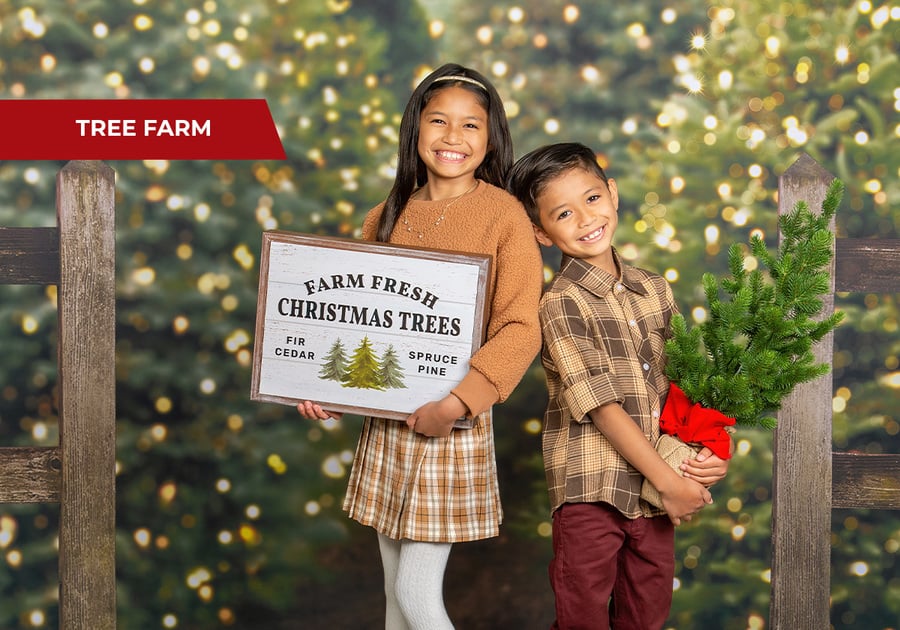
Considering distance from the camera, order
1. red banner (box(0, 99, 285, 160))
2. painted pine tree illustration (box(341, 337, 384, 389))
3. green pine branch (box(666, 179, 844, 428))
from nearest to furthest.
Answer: green pine branch (box(666, 179, 844, 428)) → painted pine tree illustration (box(341, 337, 384, 389)) → red banner (box(0, 99, 285, 160))

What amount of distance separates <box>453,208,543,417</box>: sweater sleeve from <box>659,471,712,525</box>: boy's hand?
322 mm

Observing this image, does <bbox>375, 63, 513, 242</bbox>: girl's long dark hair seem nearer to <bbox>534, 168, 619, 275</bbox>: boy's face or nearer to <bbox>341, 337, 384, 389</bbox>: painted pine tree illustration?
<bbox>534, 168, 619, 275</bbox>: boy's face

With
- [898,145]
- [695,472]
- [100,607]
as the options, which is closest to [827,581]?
[695,472]

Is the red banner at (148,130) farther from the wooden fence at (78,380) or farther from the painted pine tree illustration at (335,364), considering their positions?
the painted pine tree illustration at (335,364)

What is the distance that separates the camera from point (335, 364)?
1.77 metres

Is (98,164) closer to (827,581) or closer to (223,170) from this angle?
(223,170)

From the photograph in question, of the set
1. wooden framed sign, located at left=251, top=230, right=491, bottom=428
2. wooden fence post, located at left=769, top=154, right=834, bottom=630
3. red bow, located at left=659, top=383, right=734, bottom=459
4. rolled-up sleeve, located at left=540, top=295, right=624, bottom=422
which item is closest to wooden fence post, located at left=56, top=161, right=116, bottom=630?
wooden framed sign, located at left=251, top=230, right=491, bottom=428

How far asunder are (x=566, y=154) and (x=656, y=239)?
0.83 m

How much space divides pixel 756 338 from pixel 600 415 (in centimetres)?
30

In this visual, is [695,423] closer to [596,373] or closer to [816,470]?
[596,373]

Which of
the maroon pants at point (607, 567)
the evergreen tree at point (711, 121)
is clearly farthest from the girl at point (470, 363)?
the evergreen tree at point (711, 121)

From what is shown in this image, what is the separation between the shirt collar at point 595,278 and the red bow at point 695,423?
0.66 feet

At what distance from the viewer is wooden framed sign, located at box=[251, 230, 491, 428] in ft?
5.60

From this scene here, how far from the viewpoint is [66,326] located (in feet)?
7.03
